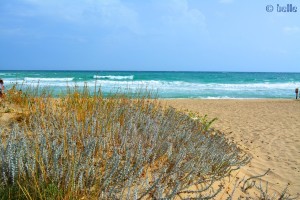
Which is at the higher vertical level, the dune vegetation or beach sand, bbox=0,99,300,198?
the dune vegetation

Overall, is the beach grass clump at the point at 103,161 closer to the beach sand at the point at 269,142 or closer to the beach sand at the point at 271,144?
the beach sand at the point at 269,142

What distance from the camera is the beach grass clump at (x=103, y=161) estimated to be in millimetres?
2777

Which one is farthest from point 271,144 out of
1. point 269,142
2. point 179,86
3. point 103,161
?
point 179,86

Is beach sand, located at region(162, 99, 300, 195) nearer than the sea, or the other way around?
beach sand, located at region(162, 99, 300, 195)

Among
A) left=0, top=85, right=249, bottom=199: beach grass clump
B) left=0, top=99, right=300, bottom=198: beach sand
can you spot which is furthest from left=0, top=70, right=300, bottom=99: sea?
left=0, top=85, right=249, bottom=199: beach grass clump

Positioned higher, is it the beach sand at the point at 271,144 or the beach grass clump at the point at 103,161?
the beach grass clump at the point at 103,161

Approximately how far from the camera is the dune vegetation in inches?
109

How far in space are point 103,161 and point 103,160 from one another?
12 millimetres

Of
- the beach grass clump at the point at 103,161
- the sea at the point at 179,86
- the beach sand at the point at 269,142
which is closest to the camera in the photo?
the beach grass clump at the point at 103,161

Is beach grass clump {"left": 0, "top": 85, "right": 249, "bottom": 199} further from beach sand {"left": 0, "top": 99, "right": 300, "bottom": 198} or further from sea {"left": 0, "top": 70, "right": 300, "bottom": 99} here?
sea {"left": 0, "top": 70, "right": 300, "bottom": 99}

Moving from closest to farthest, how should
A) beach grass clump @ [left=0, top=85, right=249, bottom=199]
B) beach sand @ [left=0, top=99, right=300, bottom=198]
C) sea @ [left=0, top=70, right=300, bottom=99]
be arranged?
beach grass clump @ [left=0, top=85, right=249, bottom=199]
beach sand @ [left=0, top=99, right=300, bottom=198]
sea @ [left=0, top=70, right=300, bottom=99]

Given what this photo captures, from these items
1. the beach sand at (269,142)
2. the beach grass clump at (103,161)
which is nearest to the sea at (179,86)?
the beach sand at (269,142)

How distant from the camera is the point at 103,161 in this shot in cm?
348

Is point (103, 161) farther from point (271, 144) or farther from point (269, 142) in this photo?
point (269, 142)
